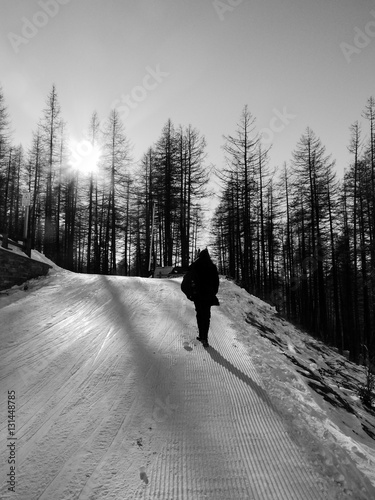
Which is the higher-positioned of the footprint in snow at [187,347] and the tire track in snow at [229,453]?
the footprint in snow at [187,347]

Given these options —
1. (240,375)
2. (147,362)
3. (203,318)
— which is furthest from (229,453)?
(203,318)

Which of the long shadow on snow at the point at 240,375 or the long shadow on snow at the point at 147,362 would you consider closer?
the long shadow on snow at the point at 147,362

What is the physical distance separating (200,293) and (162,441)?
3017 millimetres

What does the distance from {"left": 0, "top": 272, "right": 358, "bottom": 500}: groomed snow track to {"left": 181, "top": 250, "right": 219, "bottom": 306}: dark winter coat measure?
896 millimetres

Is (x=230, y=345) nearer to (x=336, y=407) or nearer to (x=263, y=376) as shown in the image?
(x=263, y=376)

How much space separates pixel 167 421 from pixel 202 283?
2851mm

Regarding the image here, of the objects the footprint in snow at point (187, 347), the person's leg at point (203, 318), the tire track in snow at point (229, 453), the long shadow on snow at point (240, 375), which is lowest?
the tire track in snow at point (229, 453)

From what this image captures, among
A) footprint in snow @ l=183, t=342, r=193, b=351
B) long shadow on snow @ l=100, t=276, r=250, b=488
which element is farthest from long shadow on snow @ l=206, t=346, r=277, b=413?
long shadow on snow @ l=100, t=276, r=250, b=488

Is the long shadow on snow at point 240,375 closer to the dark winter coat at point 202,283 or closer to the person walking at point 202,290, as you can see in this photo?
the person walking at point 202,290

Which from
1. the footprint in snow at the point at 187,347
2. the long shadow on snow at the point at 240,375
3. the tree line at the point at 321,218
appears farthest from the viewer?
the tree line at the point at 321,218

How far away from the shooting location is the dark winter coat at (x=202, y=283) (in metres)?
5.39

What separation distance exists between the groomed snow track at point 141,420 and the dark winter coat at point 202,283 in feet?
2.94

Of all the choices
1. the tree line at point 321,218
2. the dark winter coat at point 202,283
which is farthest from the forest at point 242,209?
the dark winter coat at point 202,283

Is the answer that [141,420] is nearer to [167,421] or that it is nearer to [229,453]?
[167,421]
